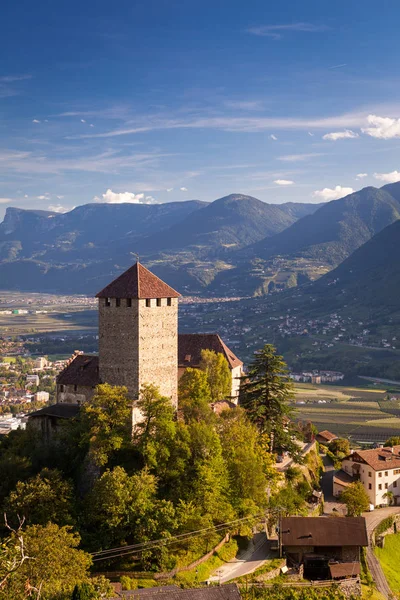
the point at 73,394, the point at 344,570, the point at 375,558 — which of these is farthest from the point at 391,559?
the point at 73,394

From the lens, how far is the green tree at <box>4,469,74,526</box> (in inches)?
1523

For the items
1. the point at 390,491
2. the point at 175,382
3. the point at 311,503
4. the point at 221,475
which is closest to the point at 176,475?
the point at 221,475

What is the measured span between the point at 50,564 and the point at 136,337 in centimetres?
1589

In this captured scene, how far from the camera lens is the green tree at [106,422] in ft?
136

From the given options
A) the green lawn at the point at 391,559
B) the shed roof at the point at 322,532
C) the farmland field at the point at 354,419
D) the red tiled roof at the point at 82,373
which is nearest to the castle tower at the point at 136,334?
the red tiled roof at the point at 82,373

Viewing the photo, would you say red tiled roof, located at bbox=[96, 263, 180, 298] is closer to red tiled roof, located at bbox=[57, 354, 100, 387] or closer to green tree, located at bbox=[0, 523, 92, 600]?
red tiled roof, located at bbox=[57, 354, 100, 387]

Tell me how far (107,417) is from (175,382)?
714 centimetres

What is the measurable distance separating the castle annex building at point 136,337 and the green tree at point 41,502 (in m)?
7.88

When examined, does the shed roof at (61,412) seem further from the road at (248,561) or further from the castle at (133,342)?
the road at (248,561)

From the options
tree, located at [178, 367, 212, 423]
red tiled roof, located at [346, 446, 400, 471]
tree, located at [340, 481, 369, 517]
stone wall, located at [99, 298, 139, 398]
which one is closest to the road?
tree, located at [178, 367, 212, 423]

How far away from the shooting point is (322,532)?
4622cm

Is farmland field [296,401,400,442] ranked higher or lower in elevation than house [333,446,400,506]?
lower

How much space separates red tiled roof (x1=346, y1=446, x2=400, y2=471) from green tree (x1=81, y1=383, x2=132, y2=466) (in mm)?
29512

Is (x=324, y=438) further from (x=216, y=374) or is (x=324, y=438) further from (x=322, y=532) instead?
(x=322, y=532)
